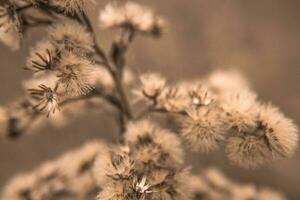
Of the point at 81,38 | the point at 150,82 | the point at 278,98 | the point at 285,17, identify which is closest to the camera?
the point at 81,38

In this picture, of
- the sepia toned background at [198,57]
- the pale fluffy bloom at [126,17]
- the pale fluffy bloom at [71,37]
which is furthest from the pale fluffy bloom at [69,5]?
the sepia toned background at [198,57]

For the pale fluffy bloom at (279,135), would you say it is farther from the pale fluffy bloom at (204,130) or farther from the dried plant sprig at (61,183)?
the dried plant sprig at (61,183)

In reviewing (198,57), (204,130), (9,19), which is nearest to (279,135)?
(204,130)

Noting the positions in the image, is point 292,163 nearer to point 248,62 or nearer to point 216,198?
point 248,62

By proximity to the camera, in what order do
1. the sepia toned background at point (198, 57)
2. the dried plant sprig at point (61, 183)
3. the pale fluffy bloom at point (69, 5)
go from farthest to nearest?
the sepia toned background at point (198, 57)
the dried plant sprig at point (61, 183)
the pale fluffy bloom at point (69, 5)

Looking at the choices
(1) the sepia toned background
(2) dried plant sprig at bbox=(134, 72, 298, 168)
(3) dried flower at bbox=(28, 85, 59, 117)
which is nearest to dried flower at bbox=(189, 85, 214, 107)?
(2) dried plant sprig at bbox=(134, 72, 298, 168)

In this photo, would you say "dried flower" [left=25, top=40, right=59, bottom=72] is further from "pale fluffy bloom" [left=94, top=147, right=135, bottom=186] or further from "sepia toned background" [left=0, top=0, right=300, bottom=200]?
"sepia toned background" [left=0, top=0, right=300, bottom=200]

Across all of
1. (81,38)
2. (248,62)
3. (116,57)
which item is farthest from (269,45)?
(81,38)
